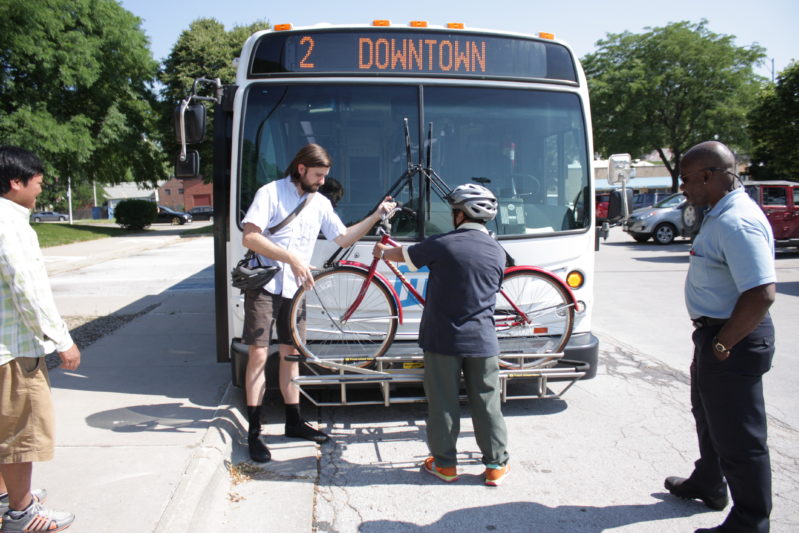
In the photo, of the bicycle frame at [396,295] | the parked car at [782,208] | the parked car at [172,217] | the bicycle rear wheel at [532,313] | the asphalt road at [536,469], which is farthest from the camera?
the parked car at [172,217]

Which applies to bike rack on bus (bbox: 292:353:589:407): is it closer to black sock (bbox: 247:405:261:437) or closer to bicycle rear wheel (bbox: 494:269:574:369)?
bicycle rear wheel (bbox: 494:269:574:369)

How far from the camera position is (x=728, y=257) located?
2.73 meters

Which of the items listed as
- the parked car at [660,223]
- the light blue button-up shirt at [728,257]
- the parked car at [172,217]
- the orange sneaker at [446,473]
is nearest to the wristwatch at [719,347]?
the light blue button-up shirt at [728,257]

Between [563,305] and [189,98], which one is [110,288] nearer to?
[189,98]

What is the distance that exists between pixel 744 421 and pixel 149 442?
353cm

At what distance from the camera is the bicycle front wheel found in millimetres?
4297

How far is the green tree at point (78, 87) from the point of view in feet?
77.5

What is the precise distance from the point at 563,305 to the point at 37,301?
3.39 metres

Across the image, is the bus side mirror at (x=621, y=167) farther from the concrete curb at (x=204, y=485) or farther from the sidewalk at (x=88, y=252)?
the sidewalk at (x=88, y=252)

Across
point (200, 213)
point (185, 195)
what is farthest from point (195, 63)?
point (185, 195)

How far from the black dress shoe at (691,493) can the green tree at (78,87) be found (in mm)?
25683

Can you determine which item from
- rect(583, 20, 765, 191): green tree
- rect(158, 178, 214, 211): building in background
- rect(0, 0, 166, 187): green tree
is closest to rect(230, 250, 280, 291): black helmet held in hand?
rect(0, 0, 166, 187): green tree

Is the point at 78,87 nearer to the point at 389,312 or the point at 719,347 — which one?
the point at 389,312

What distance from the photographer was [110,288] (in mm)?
12141
